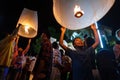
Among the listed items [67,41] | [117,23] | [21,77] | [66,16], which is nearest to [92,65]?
[66,16]

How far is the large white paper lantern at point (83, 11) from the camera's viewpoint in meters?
2.71

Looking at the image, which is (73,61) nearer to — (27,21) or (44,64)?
(44,64)

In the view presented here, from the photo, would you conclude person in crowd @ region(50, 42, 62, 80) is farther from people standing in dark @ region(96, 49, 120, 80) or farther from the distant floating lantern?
people standing in dark @ region(96, 49, 120, 80)

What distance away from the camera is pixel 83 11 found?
112 inches

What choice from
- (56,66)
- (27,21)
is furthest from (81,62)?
(27,21)

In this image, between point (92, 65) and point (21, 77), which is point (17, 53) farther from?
point (92, 65)

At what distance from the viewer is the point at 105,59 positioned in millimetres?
3912

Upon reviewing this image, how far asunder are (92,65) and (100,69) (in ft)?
0.54

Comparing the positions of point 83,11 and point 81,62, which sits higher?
point 83,11

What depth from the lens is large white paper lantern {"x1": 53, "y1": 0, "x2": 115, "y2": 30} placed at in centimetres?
271

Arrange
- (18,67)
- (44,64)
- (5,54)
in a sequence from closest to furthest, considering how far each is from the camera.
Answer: (44,64), (5,54), (18,67)

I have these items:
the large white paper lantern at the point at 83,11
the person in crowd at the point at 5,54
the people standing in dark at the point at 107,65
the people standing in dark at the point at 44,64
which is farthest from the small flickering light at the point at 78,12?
the person in crowd at the point at 5,54

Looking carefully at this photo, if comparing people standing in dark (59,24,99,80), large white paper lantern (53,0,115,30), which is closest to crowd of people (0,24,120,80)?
people standing in dark (59,24,99,80)

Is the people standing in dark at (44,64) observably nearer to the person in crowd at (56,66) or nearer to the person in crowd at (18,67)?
the person in crowd at (56,66)
